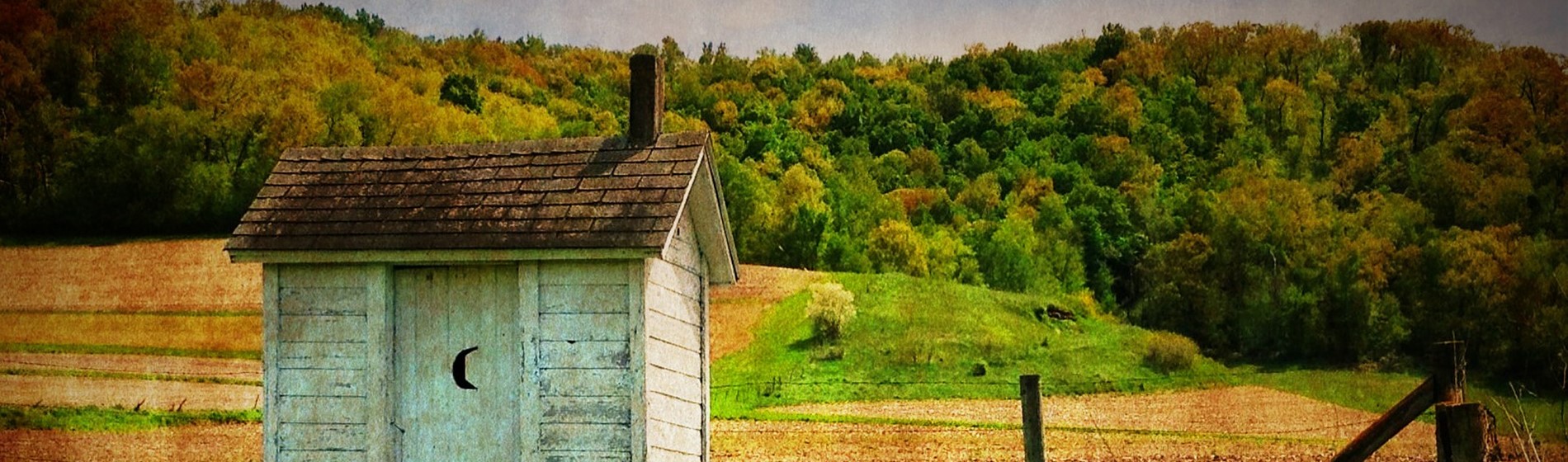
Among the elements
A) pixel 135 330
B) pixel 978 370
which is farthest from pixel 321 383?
pixel 135 330

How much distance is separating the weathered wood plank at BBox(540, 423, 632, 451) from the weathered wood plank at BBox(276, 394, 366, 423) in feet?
4.63

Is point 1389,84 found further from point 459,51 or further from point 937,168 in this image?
point 459,51

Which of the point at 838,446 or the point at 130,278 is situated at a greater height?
the point at 130,278

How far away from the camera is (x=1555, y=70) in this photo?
212 feet

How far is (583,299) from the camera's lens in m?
11.9

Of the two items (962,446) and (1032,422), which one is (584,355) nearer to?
(1032,422)

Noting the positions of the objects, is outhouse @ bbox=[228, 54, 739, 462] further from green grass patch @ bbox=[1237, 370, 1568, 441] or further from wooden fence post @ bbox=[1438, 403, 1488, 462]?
green grass patch @ bbox=[1237, 370, 1568, 441]

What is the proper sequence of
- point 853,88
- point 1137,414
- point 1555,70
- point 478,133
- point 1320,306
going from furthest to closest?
1. point 853,88
2. point 478,133
3. point 1555,70
4. point 1320,306
5. point 1137,414

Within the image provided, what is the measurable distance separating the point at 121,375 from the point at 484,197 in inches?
1129

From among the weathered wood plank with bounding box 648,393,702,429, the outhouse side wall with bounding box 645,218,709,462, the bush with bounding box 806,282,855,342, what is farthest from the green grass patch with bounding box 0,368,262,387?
the weathered wood plank with bounding box 648,393,702,429

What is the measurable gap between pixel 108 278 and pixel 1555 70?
51.4 metres

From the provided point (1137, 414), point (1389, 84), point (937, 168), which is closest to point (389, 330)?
point (1137, 414)

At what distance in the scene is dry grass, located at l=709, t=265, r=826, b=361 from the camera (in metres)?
46.5

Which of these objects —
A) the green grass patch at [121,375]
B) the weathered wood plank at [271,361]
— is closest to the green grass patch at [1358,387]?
the green grass patch at [121,375]
